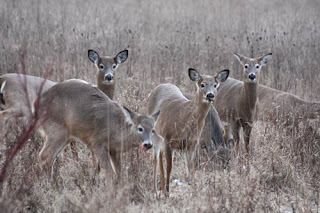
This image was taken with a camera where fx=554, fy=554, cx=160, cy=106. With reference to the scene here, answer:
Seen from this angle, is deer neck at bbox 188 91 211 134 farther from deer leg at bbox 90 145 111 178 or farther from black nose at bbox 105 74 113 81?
black nose at bbox 105 74 113 81

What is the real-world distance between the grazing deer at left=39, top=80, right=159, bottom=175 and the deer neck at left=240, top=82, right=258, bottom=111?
3.30 metres

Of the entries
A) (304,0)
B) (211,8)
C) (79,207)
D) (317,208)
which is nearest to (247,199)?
(317,208)

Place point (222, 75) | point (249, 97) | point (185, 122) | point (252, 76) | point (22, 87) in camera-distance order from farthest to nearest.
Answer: point (249, 97) < point (252, 76) < point (22, 87) < point (222, 75) < point (185, 122)

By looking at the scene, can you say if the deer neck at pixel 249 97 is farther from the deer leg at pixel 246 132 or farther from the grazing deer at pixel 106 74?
the grazing deer at pixel 106 74

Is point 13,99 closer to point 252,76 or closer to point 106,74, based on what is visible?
point 106,74

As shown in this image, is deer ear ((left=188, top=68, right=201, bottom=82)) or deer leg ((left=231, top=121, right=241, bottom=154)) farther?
deer leg ((left=231, top=121, right=241, bottom=154))

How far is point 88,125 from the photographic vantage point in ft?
21.0

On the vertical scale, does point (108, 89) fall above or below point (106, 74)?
below

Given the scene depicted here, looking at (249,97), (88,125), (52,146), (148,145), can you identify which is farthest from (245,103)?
(52,146)

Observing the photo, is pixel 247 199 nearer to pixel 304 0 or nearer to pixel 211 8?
pixel 211 8

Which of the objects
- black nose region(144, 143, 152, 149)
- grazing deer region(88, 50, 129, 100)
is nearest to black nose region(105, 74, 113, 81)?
grazing deer region(88, 50, 129, 100)

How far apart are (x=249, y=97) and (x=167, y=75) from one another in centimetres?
319

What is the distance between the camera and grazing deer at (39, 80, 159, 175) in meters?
6.29

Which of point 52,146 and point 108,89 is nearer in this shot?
point 52,146
